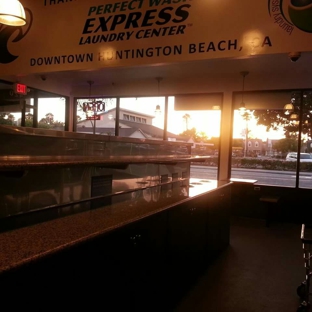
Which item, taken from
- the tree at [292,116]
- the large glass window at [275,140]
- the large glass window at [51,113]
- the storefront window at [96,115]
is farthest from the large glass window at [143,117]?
the tree at [292,116]

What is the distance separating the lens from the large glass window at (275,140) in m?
6.12

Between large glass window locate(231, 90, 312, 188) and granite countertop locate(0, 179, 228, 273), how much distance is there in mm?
4605

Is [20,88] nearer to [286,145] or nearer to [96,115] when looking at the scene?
[96,115]

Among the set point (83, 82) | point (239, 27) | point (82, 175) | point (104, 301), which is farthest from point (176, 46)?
point (83, 82)

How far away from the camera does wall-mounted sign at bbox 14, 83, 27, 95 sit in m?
6.46

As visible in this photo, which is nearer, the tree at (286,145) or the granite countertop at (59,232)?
the granite countertop at (59,232)

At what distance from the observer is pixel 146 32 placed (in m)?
3.02

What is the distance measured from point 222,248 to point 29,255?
330 centimetres

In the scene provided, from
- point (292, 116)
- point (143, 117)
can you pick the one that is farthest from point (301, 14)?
point (143, 117)

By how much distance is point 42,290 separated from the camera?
1.33 meters

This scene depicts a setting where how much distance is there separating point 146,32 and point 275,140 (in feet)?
14.1

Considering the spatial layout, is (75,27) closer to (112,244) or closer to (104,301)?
(112,244)

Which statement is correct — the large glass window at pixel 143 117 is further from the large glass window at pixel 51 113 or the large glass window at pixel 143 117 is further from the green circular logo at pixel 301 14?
the green circular logo at pixel 301 14

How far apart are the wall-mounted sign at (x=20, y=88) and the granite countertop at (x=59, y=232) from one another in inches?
199
